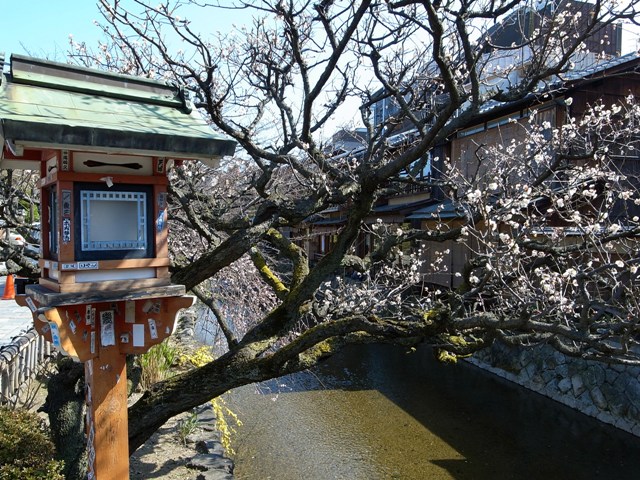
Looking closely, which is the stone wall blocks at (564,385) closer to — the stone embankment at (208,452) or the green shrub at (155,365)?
the stone embankment at (208,452)

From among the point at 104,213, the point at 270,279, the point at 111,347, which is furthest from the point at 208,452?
the point at 104,213

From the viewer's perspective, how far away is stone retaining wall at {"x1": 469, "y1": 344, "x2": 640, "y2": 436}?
34.7 ft

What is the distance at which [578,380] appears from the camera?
1187 centimetres

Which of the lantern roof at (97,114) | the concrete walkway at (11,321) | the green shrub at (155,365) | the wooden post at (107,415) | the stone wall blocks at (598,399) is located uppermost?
the lantern roof at (97,114)

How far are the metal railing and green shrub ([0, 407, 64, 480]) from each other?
8.72ft

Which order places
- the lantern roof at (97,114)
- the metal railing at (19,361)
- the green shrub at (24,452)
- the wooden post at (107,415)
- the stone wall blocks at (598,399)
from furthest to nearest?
1. the stone wall blocks at (598,399)
2. the metal railing at (19,361)
3. the green shrub at (24,452)
4. the wooden post at (107,415)
5. the lantern roof at (97,114)

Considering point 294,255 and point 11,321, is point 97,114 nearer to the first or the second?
point 294,255

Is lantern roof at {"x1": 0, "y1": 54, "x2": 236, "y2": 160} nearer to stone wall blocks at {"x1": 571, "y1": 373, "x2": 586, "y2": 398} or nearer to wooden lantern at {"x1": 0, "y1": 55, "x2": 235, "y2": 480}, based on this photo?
wooden lantern at {"x1": 0, "y1": 55, "x2": 235, "y2": 480}

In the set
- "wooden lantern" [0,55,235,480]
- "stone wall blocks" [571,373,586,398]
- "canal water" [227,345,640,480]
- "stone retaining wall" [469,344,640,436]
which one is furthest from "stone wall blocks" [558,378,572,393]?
"wooden lantern" [0,55,235,480]

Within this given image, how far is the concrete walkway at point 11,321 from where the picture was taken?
10914 mm

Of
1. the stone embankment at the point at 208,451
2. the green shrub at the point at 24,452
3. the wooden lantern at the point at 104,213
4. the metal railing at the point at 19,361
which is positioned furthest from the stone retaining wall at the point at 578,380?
the metal railing at the point at 19,361

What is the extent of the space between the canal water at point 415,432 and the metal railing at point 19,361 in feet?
13.1

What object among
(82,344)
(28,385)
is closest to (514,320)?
(82,344)

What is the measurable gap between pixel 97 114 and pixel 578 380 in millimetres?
12199
